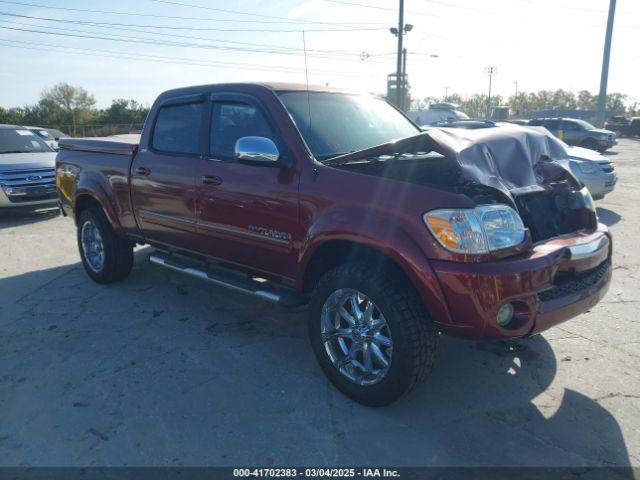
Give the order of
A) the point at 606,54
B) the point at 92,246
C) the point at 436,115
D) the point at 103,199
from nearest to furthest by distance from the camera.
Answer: the point at 103,199
the point at 92,246
the point at 436,115
the point at 606,54

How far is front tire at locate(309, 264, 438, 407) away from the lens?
288cm

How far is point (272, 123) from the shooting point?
146 inches

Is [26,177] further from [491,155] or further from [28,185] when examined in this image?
[491,155]

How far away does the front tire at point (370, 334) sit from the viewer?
9.43 ft

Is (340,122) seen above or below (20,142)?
above

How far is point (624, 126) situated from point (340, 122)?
135 ft

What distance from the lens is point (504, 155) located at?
3.28 meters

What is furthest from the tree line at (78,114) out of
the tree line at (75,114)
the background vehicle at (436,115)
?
the background vehicle at (436,115)

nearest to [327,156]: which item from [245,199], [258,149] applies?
[258,149]

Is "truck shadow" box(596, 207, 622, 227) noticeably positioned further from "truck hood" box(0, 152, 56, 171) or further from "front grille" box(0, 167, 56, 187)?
"truck hood" box(0, 152, 56, 171)

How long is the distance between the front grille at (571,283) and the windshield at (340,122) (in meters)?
1.64

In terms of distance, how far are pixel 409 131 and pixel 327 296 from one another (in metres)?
1.91

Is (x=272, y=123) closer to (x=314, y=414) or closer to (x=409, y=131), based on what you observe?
(x=409, y=131)

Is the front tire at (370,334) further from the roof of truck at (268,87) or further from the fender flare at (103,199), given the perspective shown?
the fender flare at (103,199)
